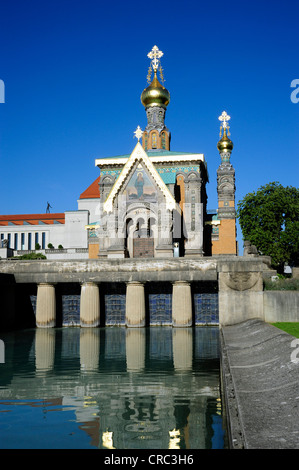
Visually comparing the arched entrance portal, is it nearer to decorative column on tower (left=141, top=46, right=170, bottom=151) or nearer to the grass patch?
decorative column on tower (left=141, top=46, right=170, bottom=151)

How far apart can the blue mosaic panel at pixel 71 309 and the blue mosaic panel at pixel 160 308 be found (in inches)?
200

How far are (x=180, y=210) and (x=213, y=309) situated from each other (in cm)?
1952

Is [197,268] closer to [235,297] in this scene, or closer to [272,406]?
[235,297]

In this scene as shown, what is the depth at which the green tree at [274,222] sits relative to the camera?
171 ft

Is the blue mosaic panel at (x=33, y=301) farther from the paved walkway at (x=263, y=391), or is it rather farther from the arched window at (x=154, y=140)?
the arched window at (x=154, y=140)

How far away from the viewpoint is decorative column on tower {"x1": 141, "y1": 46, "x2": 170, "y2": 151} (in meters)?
59.8

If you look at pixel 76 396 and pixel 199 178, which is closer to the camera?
pixel 76 396

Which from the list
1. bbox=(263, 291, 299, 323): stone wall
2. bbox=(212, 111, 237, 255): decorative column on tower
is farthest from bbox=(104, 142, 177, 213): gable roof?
bbox=(263, 291, 299, 323): stone wall

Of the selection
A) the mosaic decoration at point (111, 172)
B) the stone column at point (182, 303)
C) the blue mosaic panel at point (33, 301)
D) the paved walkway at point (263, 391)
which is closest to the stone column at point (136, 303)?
the stone column at point (182, 303)

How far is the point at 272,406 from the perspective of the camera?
759cm

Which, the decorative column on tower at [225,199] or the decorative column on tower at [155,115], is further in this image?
the decorative column on tower at [155,115]
